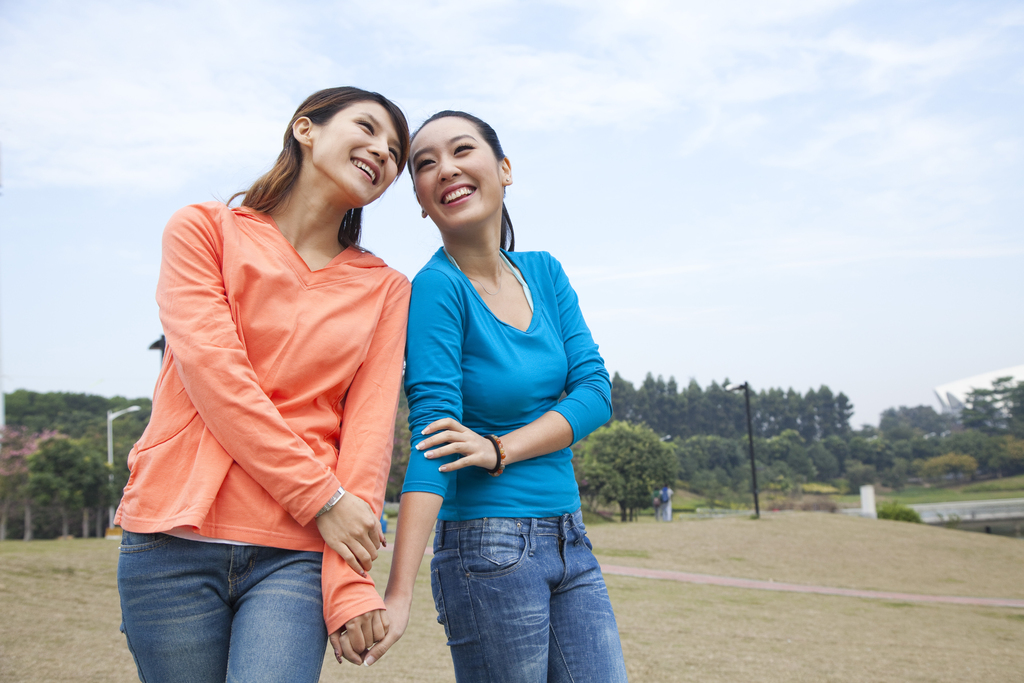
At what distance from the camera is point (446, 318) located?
5.94 ft

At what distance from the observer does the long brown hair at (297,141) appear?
75.1 inches

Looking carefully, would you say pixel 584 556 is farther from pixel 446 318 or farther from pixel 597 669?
pixel 446 318

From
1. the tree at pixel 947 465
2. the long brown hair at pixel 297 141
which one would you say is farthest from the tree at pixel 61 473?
the tree at pixel 947 465

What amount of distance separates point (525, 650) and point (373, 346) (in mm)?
827

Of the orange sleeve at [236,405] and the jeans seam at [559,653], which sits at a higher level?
the orange sleeve at [236,405]

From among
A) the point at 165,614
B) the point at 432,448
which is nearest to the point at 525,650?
the point at 432,448

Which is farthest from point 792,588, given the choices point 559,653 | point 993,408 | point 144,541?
point 993,408

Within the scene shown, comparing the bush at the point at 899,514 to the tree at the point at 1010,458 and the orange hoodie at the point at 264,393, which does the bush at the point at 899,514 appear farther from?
the tree at the point at 1010,458

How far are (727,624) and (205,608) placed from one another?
24.5 ft

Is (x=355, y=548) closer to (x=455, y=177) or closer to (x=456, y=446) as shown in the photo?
(x=456, y=446)

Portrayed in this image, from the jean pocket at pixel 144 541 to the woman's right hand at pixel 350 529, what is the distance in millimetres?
315

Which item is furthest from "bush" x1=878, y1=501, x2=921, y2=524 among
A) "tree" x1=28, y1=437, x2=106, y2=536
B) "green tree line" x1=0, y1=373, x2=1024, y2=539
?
"tree" x1=28, y1=437, x2=106, y2=536

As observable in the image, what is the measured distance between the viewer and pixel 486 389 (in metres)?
1.83

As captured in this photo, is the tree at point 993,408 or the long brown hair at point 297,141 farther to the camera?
the tree at point 993,408
